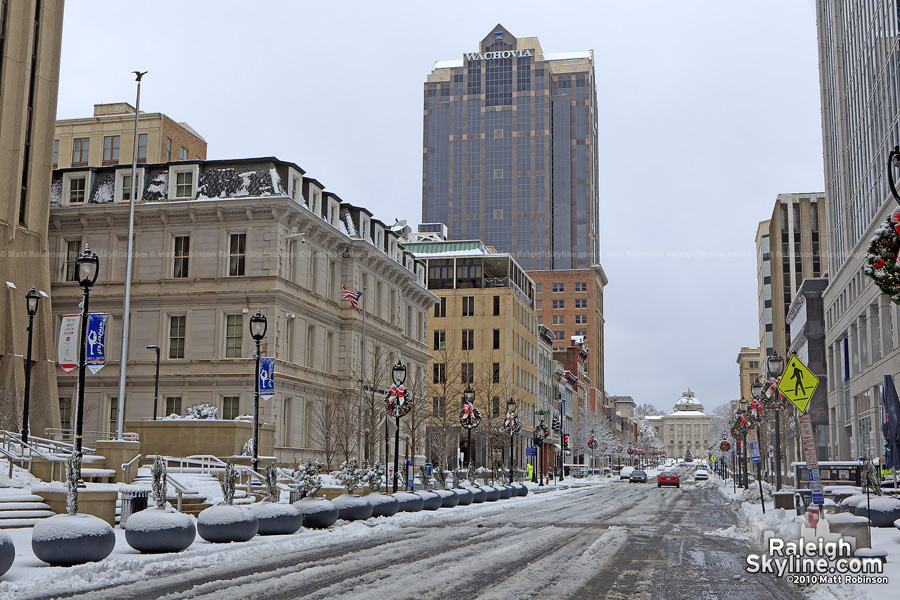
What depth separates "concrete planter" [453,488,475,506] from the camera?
39156 millimetres

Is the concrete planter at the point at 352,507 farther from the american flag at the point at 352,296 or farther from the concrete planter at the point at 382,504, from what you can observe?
the american flag at the point at 352,296

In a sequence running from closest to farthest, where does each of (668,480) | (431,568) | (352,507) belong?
(431,568) < (352,507) < (668,480)

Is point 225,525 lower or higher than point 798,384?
lower

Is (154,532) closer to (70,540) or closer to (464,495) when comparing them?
(70,540)

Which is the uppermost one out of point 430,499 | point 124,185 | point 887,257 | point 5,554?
point 124,185

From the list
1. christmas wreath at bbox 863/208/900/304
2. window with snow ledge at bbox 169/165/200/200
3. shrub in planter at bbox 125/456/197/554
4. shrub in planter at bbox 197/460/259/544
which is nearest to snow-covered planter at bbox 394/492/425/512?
shrub in planter at bbox 197/460/259/544

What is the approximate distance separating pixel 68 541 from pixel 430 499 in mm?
19953

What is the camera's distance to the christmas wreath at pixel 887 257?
13.9 meters

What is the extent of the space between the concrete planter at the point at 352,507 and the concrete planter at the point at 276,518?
333 centimetres

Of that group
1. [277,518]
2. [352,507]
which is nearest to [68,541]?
[277,518]

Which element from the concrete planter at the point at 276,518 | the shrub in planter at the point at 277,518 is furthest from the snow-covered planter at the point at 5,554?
the concrete planter at the point at 276,518

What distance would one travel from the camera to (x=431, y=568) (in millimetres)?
16266

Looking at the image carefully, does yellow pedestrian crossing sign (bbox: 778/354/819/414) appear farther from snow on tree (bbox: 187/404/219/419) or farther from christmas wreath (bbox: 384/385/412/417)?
snow on tree (bbox: 187/404/219/419)

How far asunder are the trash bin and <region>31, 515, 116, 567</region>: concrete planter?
559 centimetres
